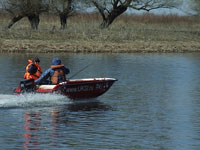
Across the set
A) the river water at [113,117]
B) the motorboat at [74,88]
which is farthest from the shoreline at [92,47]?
the motorboat at [74,88]

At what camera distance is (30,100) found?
57.4ft

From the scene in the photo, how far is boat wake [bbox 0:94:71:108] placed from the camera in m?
17.0

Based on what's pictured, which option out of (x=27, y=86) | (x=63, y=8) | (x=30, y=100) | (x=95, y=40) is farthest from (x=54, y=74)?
(x=63, y=8)

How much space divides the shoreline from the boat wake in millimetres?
22427

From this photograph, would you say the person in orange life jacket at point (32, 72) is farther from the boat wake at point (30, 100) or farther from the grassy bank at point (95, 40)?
the grassy bank at point (95, 40)

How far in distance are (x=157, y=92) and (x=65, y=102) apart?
4.13 m

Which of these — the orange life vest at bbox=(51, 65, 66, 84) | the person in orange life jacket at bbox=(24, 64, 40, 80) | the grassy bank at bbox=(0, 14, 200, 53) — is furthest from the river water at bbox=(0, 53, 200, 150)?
the grassy bank at bbox=(0, 14, 200, 53)

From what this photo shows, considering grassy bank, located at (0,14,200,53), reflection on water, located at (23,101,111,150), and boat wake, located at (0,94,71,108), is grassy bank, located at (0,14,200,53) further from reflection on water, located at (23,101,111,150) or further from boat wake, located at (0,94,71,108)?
reflection on water, located at (23,101,111,150)

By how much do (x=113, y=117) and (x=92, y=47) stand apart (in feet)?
87.8

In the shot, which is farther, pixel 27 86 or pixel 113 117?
pixel 27 86

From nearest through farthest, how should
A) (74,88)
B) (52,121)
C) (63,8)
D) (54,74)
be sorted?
(52,121), (54,74), (74,88), (63,8)

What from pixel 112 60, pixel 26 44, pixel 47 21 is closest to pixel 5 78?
pixel 112 60

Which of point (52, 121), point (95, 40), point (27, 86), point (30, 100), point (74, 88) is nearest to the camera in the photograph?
point (52, 121)

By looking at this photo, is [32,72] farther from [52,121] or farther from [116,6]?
[116,6]
